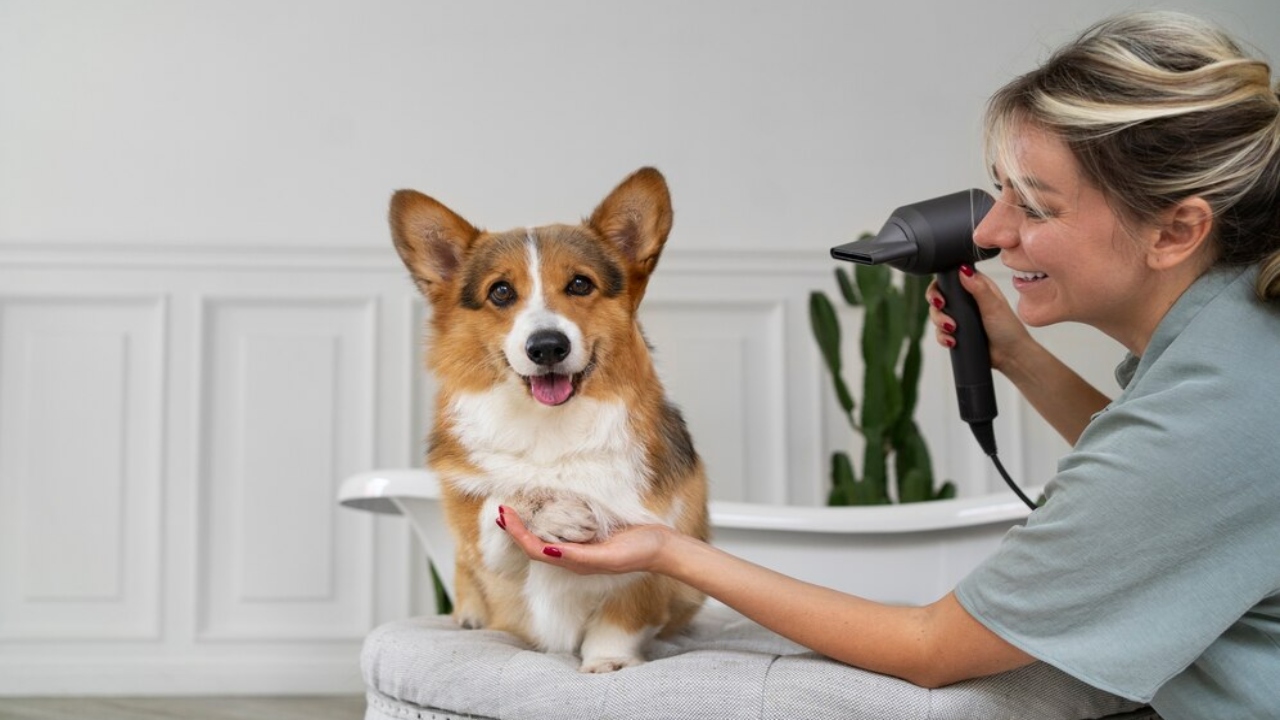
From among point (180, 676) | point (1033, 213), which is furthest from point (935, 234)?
point (180, 676)

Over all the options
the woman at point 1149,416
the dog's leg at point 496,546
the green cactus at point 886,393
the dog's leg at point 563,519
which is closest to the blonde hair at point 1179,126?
the woman at point 1149,416

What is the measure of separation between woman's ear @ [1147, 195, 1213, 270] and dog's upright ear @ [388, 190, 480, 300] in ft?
2.63

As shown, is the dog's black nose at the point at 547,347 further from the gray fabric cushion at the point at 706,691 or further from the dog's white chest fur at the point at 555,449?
the gray fabric cushion at the point at 706,691

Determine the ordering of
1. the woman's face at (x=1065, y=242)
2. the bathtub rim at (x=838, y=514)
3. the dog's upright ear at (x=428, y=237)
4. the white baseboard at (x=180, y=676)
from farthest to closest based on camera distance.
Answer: the white baseboard at (x=180, y=676), the bathtub rim at (x=838, y=514), the dog's upright ear at (x=428, y=237), the woman's face at (x=1065, y=242)

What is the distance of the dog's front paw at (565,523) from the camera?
4.02ft

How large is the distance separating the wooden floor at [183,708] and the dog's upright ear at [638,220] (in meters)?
1.76

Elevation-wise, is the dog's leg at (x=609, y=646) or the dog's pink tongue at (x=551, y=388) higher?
the dog's pink tongue at (x=551, y=388)

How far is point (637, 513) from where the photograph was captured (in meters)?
1.30

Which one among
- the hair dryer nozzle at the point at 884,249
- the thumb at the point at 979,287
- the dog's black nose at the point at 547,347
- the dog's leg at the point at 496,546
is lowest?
the dog's leg at the point at 496,546

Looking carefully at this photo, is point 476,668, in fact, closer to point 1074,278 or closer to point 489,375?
point 489,375

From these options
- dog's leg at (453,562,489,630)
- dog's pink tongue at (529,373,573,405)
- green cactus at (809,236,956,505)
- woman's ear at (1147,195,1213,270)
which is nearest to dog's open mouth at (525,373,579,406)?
dog's pink tongue at (529,373,573,405)

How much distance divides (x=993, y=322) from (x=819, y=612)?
59 cm

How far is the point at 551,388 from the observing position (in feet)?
4.26

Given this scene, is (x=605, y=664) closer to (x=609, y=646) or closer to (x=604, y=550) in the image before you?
(x=609, y=646)
